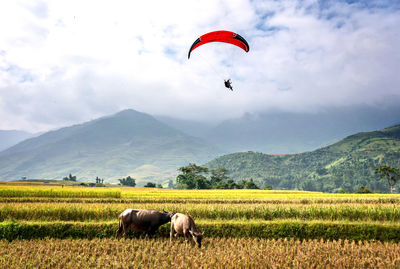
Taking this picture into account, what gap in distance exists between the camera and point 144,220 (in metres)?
12.9

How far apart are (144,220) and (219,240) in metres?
3.76

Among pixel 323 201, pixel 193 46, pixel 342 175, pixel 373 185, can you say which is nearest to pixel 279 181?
pixel 342 175

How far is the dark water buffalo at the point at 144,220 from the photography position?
1291 cm

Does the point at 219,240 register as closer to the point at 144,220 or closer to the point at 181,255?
the point at 181,255

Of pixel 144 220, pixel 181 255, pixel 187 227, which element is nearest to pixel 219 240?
pixel 187 227

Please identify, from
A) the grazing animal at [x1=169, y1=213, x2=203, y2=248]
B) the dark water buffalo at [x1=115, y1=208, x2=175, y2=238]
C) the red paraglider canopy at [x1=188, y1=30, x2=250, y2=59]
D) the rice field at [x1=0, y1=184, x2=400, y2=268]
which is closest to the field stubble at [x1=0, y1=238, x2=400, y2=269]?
the rice field at [x1=0, y1=184, x2=400, y2=268]

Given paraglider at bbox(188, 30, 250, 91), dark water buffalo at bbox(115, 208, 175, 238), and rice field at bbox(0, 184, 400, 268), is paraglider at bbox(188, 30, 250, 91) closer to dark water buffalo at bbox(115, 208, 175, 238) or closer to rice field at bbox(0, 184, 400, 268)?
rice field at bbox(0, 184, 400, 268)

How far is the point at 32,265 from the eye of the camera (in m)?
9.55

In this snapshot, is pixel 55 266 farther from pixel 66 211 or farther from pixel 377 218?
pixel 377 218

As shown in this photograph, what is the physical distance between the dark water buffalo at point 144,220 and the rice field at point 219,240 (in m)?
0.50

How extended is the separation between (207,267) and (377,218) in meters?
14.4

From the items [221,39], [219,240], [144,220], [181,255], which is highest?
[221,39]

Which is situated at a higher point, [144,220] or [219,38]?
[219,38]

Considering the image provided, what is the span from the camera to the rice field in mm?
9812
